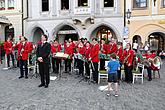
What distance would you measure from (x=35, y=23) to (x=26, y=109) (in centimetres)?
2210

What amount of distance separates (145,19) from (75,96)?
18.3 m

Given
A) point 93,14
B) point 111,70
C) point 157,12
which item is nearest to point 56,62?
point 111,70

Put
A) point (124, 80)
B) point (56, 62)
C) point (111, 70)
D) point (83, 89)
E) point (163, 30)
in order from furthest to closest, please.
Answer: point (163, 30) → point (56, 62) → point (124, 80) → point (83, 89) → point (111, 70)

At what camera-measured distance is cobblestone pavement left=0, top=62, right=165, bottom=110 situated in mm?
7262

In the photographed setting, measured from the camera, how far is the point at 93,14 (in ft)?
84.0

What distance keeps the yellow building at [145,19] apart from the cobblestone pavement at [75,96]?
14.2m

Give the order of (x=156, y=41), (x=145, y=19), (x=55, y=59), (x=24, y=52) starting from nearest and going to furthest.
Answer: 1. (x=24, y=52)
2. (x=55, y=59)
3. (x=145, y=19)
4. (x=156, y=41)

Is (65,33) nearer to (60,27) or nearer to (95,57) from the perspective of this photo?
(60,27)

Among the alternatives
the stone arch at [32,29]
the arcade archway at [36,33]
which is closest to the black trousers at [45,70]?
the stone arch at [32,29]

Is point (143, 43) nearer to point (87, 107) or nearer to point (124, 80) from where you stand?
point (124, 80)

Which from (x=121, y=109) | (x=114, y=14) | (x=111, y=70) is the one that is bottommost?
(x=121, y=109)

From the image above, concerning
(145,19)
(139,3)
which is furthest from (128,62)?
(139,3)

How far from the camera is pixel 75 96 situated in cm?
851

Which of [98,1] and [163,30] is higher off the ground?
[98,1]
